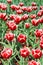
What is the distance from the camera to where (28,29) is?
3.16 meters

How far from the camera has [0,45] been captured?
3135 mm

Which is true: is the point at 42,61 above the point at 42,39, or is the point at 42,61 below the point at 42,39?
below

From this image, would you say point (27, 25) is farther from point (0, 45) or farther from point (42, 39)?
point (42, 39)

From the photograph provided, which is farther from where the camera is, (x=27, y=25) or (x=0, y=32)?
(x=0, y=32)

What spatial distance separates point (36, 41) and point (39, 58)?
2.20 ft

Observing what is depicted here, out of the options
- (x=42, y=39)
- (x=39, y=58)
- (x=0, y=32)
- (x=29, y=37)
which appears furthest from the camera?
(x=0, y=32)

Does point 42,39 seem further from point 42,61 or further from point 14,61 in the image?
point 14,61

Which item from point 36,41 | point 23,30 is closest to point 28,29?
point 23,30

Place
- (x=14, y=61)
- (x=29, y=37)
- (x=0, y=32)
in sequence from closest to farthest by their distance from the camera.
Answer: (x=14, y=61) → (x=29, y=37) → (x=0, y=32)

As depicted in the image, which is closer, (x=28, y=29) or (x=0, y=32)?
(x=28, y=29)

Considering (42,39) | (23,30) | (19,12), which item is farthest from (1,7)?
(42,39)

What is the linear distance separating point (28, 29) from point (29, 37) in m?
0.14

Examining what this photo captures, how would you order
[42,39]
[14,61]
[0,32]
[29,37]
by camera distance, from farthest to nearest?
[0,32], [29,37], [14,61], [42,39]

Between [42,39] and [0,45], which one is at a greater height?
[42,39]
